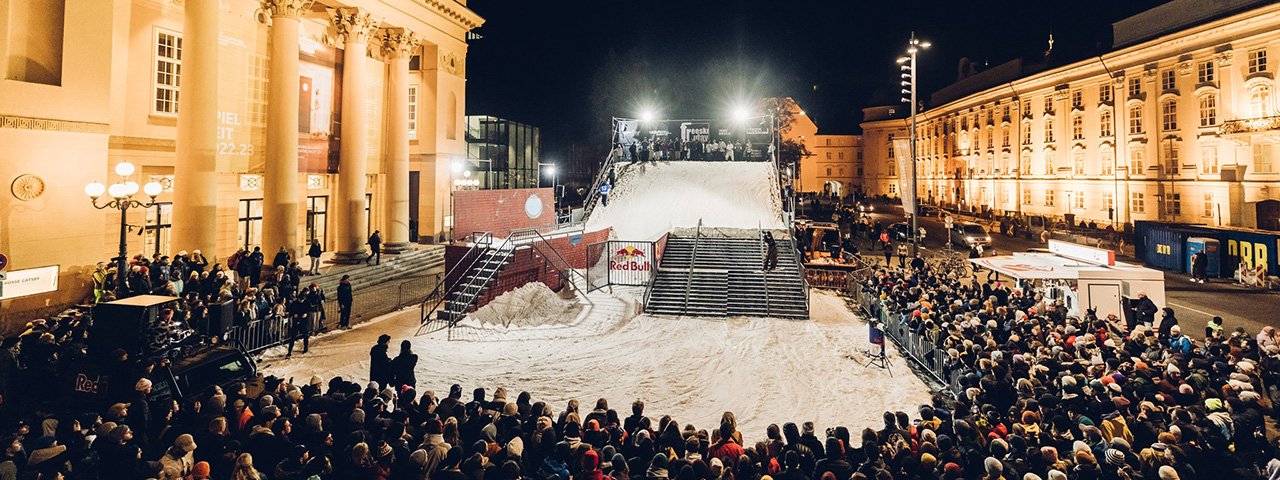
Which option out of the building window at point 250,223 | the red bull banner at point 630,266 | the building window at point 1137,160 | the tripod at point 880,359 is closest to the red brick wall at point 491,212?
the red bull banner at point 630,266

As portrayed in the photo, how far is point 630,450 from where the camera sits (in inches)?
264

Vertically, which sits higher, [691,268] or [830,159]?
[830,159]

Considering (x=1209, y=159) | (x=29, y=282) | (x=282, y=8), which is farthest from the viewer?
(x=1209, y=159)

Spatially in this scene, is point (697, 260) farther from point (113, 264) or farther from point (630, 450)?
point (113, 264)

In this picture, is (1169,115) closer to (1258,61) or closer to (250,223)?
(1258,61)

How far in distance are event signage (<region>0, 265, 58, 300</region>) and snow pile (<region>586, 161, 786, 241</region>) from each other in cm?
1761

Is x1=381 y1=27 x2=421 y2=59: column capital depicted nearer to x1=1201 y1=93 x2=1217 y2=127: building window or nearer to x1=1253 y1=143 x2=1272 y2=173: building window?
x1=1253 y1=143 x2=1272 y2=173: building window

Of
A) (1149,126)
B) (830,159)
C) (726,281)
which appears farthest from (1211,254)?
(830,159)

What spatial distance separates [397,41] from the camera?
27594 mm

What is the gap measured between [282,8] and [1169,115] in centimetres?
5247

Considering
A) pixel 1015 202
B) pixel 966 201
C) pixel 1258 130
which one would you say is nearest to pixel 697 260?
pixel 1258 130

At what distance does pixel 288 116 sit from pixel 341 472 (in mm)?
19304

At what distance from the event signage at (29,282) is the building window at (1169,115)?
2240 inches

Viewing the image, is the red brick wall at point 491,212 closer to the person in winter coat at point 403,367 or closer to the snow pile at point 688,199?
the snow pile at point 688,199
